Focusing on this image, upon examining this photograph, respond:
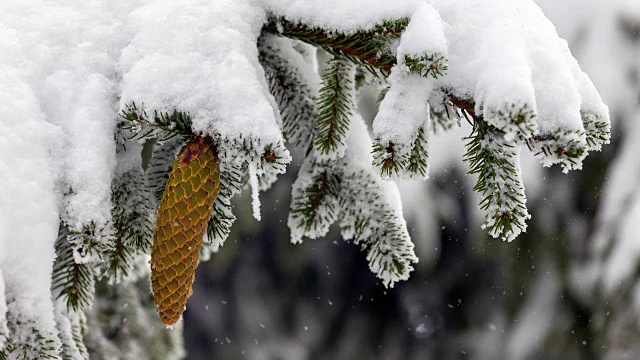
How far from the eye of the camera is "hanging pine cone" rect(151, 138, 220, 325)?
3.18ft

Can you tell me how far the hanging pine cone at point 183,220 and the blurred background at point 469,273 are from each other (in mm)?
3598

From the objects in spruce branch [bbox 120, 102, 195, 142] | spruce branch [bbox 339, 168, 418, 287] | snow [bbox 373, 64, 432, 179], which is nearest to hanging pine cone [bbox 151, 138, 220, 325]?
spruce branch [bbox 120, 102, 195, 142]

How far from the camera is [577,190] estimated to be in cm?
535

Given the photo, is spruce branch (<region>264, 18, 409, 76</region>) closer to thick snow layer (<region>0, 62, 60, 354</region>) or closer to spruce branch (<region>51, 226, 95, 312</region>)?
thick snow layer (<region>0, 62, 60, 354</region>)

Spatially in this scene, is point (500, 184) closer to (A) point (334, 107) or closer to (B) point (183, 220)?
(A) point (334, 107)

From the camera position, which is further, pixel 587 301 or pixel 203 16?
pixel 587 301

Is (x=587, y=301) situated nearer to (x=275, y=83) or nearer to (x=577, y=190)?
(x=577, y=190)

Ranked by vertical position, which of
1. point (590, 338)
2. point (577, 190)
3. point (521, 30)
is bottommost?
point (590, 338)

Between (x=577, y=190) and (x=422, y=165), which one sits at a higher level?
(x=422, y=165)

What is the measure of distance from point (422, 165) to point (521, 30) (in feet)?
0.97

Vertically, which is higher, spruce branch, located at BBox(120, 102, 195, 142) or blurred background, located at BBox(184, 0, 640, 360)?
spruce branch, located at BBox(120, 102, 195, 142)

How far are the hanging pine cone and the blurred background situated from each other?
360 centimetres

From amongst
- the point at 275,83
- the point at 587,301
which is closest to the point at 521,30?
the point at 275,83

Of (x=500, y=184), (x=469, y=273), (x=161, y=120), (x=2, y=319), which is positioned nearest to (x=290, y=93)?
(x=161, y=120)
